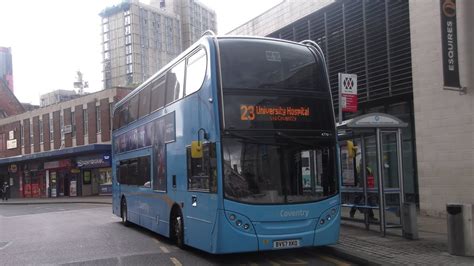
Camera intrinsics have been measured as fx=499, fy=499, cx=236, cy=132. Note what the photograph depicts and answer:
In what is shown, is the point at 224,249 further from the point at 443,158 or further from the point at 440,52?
the point at 440,52

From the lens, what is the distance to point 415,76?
14359 mm

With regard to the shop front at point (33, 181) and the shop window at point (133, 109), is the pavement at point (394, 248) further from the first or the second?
the shop front at point (33, 181)

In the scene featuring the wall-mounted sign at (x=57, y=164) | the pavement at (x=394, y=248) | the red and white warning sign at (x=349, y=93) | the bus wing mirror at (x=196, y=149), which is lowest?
the pavement at (x=394, y=248)

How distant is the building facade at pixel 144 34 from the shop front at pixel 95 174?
197 feet

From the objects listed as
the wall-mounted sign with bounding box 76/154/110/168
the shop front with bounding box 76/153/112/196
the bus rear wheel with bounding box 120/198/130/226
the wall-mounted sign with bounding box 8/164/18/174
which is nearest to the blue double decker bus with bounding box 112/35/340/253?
the bus rear wheel with bounding box 120/198/130/226

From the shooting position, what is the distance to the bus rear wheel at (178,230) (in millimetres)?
10188

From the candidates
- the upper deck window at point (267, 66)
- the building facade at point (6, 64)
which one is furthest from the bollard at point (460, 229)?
the building facade at point (6, 64)

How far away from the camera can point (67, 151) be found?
40562 mm

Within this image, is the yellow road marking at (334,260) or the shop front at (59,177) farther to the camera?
the shop front at (59,177)

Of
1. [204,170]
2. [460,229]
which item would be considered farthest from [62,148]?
[460,229]

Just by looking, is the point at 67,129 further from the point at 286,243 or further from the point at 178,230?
the point at 286,243

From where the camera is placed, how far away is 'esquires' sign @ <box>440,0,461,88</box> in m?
12.5

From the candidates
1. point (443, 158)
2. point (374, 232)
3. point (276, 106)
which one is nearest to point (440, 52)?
point (443, 158)

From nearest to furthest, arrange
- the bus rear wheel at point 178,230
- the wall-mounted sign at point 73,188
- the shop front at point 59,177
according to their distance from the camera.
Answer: the bus rear wheel at point 178,230, the wall-mounted sign at point 73,188, the shop front at point 59,177
